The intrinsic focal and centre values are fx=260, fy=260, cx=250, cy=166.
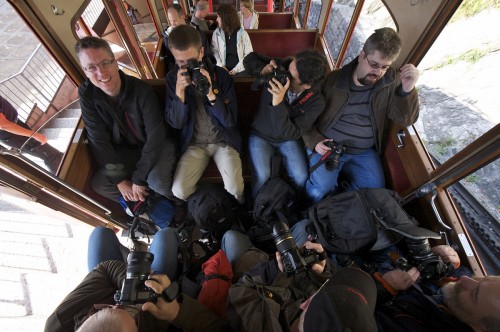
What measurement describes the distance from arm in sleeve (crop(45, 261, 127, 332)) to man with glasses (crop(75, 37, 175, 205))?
723 mm

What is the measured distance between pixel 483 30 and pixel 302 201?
5.41 feet

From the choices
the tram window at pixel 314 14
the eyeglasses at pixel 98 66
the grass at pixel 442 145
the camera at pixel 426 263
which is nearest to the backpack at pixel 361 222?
the camera at pixel 426 263

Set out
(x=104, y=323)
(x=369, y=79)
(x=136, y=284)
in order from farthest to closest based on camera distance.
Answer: (x=369, y=79)
(x=136, y=284)
(x=104, y=323)

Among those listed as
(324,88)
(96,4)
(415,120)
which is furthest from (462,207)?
(96,4)

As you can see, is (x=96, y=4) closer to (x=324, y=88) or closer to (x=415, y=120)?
(x=324, y=88)

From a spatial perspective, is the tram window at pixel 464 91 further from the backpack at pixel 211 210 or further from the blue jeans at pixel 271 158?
the backpack at pixel 211 210

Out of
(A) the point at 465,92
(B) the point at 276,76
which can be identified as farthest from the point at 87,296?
(A) the point at 465,92

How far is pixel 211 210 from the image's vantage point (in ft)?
6.86

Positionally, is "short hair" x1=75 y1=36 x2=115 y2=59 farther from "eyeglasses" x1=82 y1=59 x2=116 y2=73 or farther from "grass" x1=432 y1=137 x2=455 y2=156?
"grass" x1=432 y1=137 x2=455 y2=156

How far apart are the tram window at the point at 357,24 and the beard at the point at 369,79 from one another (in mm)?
566

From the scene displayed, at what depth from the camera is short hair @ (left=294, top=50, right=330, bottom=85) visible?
1.76 metres

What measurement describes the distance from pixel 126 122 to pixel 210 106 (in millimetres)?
670

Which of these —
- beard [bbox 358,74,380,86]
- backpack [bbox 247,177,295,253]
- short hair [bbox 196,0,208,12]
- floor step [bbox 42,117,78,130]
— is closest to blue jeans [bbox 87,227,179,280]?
backpack [bbox 247,177,295,253]

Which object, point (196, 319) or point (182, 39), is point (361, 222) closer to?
point (196, 319)
